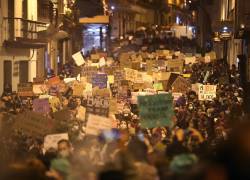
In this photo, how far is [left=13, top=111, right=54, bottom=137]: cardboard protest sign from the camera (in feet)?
37.4

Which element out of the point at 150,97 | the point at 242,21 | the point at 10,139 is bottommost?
the point at 10,139

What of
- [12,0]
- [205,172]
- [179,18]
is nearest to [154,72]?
[12,0]

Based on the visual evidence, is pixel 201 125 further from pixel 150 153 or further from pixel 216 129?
pixel 150 153

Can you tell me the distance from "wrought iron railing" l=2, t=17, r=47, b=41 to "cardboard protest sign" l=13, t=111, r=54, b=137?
16917 millimetres

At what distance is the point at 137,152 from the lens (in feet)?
27.9

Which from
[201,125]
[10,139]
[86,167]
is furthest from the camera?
[201,125]

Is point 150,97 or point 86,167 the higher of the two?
point 150,97

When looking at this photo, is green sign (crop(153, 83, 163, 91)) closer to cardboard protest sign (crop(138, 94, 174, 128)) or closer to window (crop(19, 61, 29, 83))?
cardboard protest sign (crop(138, 94, 174, 128))

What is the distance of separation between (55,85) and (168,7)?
263 feet

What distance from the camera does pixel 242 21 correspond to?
1091 inches

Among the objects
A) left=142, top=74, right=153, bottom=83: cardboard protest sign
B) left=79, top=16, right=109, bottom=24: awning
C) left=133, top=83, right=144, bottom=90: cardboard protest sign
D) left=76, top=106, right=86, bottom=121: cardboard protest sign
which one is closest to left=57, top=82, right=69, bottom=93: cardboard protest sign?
left=133, top=83, right=144, bottom=90: cardboard protest sign

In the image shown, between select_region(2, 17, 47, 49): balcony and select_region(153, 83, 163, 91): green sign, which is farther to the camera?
select_region(2, 17, 47, 49): balcony

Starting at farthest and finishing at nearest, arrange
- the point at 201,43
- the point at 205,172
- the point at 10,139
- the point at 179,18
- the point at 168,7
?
the point at 179,18, the point at 168,7, the point at 201,43, the point at 10,139, the point at 205,172

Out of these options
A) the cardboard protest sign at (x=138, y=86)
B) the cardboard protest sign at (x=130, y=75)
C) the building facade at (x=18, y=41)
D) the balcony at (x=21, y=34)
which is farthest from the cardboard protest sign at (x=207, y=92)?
the balcony at (x=21, y=34)
